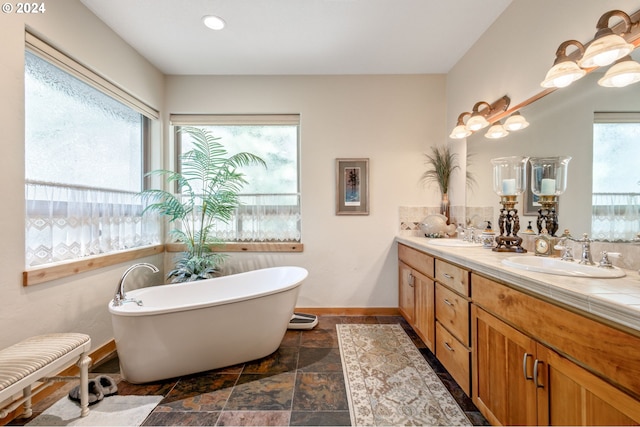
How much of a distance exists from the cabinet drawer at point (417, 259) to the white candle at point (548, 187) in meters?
0.79

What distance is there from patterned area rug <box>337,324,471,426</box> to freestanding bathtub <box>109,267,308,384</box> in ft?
2.11

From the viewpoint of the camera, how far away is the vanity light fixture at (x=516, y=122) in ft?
6.00

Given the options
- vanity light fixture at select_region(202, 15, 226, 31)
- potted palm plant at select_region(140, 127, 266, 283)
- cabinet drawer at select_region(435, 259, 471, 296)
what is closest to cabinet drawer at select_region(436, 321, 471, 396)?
cabinet drawer at select_region(435, 259, 471, 296)

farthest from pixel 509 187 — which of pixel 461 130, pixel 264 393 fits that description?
pixel 264 393

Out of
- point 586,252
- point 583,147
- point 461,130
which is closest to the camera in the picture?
point 586,252

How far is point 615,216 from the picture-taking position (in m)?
1.24

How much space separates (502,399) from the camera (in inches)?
48.2

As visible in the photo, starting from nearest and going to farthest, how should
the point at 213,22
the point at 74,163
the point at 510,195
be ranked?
the point at 510,195 → the point at 74,163 → the point at 213,22

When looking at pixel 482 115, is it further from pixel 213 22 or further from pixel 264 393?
pixel 264 393

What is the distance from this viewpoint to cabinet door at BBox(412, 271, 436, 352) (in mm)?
1987

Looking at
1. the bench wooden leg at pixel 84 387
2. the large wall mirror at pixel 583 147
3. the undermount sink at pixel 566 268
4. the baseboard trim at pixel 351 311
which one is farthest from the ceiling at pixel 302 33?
the baseboard trim at pixel 351 311

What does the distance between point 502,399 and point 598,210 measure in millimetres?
1022

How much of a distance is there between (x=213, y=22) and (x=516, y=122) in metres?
2.38

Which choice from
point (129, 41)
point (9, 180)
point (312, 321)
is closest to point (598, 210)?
point (312, 321)
